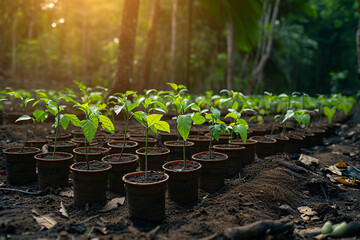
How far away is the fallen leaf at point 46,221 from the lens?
2.13 m

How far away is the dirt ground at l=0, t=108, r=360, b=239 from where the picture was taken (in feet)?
6.68

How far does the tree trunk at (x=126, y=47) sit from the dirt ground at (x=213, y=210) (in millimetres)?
3914

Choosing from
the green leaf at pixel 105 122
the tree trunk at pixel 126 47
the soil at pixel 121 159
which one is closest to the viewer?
the green leaf at pixel 105 122

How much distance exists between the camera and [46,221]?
86.4 inches

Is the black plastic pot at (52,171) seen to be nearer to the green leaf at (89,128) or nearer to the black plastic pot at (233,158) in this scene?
the green leaf at (89,128)

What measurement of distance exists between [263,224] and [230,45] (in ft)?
37.7

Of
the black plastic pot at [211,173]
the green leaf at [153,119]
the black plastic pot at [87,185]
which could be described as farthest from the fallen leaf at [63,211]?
the black plastic pot at [211,173]

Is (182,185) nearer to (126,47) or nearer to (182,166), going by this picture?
(182,166)

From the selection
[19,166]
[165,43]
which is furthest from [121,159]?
[165,43]

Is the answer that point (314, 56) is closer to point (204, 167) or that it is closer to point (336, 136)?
point (336, 136)

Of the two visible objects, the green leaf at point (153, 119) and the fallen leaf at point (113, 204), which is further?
the fallen leaf at point (113, 204)

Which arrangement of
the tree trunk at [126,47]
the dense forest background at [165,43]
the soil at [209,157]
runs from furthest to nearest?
the dense forest background at [165,43]
the tree trunk at [126,47]
the soil at [209,157]

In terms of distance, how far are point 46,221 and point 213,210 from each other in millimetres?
1386

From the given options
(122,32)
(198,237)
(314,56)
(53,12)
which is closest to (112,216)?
(198,237)
